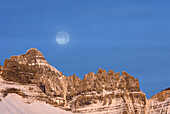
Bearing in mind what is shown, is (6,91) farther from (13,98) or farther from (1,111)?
(1,111)

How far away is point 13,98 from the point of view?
7849 inches

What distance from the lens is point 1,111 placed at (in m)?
180

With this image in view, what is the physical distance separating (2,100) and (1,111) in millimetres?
11244

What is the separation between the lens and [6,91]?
199625 millimetres

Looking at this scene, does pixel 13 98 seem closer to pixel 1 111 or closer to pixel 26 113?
pixel 26 113

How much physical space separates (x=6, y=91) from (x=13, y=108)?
11.0m

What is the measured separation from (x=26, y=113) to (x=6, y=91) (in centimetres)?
1083

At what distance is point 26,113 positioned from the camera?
19588cm

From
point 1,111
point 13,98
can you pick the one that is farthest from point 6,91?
point 1,111

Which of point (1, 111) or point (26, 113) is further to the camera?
point (26, 113)

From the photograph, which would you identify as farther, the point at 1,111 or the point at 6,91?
the point at 6,91

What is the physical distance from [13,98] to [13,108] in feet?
30.6

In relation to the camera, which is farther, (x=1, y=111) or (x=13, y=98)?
(x=13, y=98)

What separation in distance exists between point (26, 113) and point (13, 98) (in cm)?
762
